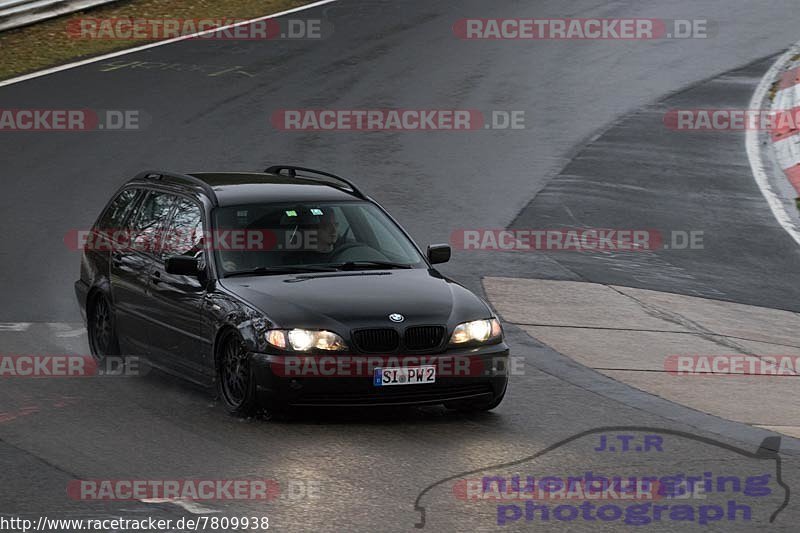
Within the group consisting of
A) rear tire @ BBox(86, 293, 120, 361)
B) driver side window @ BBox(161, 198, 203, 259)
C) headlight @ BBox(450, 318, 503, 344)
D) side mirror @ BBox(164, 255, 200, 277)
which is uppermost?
driver side window @ BBox(161, 198, 203, 259)

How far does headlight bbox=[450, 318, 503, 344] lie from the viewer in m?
9.62

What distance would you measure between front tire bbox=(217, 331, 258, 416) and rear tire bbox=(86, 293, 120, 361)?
1.84 meters

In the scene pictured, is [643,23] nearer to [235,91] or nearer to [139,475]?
[235,91]

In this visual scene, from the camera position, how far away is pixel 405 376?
9383mm

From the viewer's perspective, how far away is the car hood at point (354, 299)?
940cm

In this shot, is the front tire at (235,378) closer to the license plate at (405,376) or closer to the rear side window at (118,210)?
the license plate at (405,376)

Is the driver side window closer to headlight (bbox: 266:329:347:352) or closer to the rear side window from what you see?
the rear side window

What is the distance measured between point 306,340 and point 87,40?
18807 millimetres

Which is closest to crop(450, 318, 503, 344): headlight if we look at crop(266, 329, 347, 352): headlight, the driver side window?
crop(266, 329, 347, 352): headlight

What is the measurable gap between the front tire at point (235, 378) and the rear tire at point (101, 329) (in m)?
1.84

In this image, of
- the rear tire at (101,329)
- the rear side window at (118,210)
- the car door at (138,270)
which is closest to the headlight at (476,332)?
the car door at (138,270)

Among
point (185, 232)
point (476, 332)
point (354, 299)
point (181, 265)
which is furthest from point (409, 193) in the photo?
point (354, 299)

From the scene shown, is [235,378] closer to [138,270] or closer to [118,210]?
[138,270]

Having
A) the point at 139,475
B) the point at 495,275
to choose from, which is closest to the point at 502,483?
the point at 139,475
